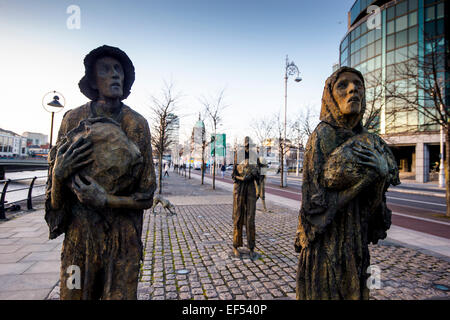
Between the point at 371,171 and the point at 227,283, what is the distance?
3.12 metres

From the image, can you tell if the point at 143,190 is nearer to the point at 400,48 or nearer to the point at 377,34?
the point at 400,48

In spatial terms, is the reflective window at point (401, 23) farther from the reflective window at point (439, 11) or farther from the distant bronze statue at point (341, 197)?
the distant bronze statue at point (341, 197)

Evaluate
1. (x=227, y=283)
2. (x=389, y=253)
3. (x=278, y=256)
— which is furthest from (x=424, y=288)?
(x=227, y=283)

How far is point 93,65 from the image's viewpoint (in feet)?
5.95

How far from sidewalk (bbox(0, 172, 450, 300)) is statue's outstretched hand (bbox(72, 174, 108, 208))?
2533mm

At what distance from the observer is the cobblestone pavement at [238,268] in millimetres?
3617

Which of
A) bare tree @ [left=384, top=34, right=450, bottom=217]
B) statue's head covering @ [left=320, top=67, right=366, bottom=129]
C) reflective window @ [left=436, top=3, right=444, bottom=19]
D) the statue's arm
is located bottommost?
the statue's arm

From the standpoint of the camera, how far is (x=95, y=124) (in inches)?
61.9

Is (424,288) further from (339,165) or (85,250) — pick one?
(85,250)

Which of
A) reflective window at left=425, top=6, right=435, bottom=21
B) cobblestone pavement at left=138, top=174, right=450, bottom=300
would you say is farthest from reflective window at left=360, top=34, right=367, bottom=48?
cobblestone pavement at left=138, top=174, right=450, bottom=300

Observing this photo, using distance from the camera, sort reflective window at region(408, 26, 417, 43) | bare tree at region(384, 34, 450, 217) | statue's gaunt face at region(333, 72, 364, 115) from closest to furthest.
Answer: statue's gaunt face at region(333, 72, 364, 115) → bare tree at region(384, 34, 450, 217) → reflective window at region(408, 26, 417, 43)

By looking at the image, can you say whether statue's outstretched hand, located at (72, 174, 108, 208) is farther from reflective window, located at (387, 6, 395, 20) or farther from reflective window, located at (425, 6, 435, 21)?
reflective window, located at (387, 6, 395, 20)

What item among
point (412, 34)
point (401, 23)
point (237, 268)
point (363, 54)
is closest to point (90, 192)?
point (237, 268)

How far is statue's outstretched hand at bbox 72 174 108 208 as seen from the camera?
57.8 inches
